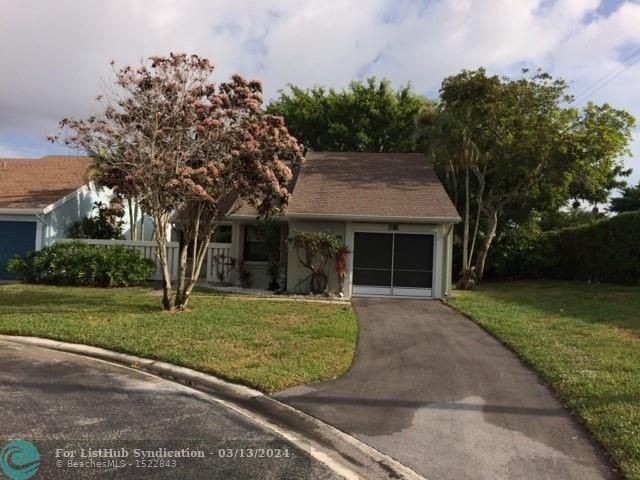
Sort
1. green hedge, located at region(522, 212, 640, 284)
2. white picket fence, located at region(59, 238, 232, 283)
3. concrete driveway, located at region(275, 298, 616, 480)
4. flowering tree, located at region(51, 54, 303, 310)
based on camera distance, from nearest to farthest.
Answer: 1. concrete driveway, located at region(275, 298, 616, 480)
2. flowering tree, located at region(51, 54, 303, 310)
3. green hedge, located at region(522, 212, 640, 284)
4. white picket fence, located at region(59, 238, 232, 283)

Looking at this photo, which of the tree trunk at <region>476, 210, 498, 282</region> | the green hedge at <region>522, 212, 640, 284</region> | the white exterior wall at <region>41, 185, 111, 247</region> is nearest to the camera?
the green hedge at <region>522, 212, 640, 284</region>

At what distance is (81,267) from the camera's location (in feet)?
58.2

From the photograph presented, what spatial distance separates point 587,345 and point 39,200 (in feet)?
58.8

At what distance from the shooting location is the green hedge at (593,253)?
62.1ft

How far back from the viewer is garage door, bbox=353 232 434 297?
16.9m

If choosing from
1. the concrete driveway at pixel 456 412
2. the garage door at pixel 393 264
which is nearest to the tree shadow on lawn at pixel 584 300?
the garage door at pixel 393 264

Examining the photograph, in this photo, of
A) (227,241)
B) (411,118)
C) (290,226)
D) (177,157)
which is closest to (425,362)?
(177,157)

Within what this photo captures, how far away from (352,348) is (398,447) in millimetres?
3956

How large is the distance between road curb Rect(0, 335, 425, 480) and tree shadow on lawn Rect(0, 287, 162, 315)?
13.4 feet

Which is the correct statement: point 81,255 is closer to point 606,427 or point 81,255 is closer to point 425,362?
point 425,362

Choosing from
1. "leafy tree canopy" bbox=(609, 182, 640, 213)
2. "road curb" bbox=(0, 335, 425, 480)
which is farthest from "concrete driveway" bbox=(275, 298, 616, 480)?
"leafy tree canopy" bbox=(609, 182, 640, 213)

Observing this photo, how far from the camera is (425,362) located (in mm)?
8352

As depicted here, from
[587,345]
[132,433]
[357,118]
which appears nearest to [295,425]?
[132,433]

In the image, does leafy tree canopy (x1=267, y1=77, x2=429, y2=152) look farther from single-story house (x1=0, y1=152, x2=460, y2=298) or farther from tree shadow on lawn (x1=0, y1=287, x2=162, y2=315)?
tree shadow on lawn (x1=0, y1=287, x2=162, y2=315)
